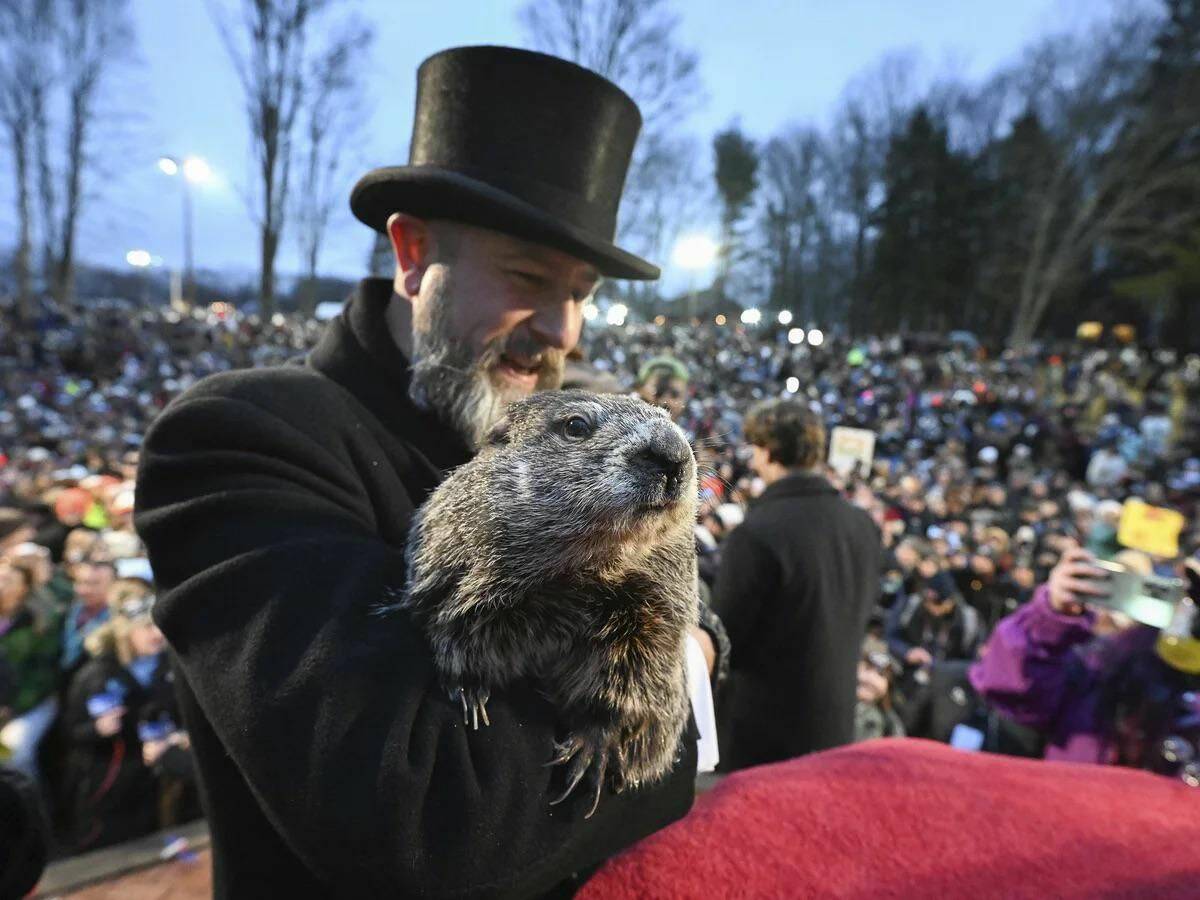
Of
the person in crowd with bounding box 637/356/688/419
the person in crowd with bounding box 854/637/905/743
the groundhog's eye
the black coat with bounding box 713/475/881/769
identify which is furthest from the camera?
the person in crowd with bounding box 637/356/688/419

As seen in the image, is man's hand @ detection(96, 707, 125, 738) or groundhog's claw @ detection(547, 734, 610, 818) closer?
groundhog's claw @ detection(547, 734, 610, 818)

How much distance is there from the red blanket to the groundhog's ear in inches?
32.3

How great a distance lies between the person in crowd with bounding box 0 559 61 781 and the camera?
4281 mm

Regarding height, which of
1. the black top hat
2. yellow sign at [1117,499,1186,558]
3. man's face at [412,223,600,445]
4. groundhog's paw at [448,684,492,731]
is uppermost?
the black top hat

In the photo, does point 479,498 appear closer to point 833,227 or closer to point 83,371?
point 83,371

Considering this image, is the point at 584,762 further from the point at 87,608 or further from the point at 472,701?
the point at 87,608

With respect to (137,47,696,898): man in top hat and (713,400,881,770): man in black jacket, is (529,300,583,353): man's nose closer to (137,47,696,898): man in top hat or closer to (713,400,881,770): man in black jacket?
(137,47,696,898): man in top hat

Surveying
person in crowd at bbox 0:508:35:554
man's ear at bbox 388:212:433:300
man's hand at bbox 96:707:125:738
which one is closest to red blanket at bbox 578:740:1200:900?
man's ear at bbox 388:212:433:300

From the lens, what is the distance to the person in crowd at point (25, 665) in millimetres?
4281

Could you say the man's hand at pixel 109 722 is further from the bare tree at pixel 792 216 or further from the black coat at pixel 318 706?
the bare tree at pixel 792 216

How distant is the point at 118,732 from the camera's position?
4289 mm

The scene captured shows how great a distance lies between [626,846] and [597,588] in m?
0.46

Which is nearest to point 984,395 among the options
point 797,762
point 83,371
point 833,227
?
point 797,762

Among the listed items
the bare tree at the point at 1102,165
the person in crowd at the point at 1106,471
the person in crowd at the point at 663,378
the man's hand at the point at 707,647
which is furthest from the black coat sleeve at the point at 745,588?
the bare tree at the point at 1102,165
